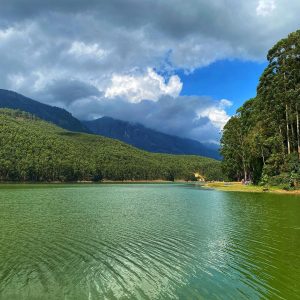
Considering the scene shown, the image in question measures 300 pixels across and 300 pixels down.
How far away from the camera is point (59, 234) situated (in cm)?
3006

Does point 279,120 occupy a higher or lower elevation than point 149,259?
higher

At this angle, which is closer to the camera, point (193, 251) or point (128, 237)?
point (193, 251)

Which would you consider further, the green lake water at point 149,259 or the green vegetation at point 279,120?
the green vegetation at point 279,120

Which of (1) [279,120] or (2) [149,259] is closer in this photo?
(2) [149,259]

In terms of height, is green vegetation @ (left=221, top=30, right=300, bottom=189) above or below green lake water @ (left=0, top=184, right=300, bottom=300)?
above

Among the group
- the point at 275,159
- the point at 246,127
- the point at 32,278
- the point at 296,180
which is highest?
the point at 246,127

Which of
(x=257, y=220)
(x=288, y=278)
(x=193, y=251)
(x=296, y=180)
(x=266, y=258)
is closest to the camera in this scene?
Answer: (x=288, y=278)

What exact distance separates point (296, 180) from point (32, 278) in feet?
233

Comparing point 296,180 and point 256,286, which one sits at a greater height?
point 296,180

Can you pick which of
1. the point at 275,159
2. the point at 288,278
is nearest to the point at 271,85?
the point at 275,159

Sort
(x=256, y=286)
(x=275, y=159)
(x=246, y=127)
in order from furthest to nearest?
(x=246, y=127) < (x=275, y=159) < (x=256, y=286)

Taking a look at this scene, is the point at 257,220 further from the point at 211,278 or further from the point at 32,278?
the point at 32,278

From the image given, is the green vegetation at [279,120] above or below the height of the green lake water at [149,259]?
above

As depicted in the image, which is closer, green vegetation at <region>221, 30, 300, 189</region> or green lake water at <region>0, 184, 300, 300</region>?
green lake water at <region>0, 184, 300, 300</region>
